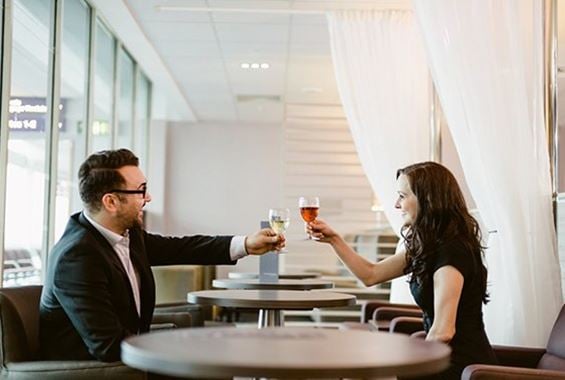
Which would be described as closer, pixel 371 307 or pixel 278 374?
pixel 278 374

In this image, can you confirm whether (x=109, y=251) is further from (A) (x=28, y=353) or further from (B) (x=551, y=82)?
(B) (x=551, y=82)

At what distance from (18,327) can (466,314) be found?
5.04 ft

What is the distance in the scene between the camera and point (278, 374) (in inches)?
51.9

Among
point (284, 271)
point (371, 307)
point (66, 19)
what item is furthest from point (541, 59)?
point (284, 271)

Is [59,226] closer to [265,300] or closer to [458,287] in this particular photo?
[265,300]

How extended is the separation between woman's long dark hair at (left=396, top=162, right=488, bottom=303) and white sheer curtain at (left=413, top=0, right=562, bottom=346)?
693mm

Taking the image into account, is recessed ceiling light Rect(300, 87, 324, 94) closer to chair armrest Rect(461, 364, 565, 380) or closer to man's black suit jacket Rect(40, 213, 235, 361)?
man's black suit jacket Rect(40, 213, 235, 361)

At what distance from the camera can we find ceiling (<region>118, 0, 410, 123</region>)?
218 inches

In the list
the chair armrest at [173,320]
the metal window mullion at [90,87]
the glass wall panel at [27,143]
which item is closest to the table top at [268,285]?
the chair armrest at [173,320]

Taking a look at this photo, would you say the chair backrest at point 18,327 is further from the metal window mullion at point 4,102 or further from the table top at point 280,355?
the metal window mullion at point 4,102

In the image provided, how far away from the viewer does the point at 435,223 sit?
105 inches

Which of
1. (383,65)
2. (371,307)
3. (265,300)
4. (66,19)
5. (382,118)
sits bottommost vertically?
(371,307)

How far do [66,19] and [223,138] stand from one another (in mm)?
4995

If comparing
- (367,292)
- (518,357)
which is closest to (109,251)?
(518,357)
